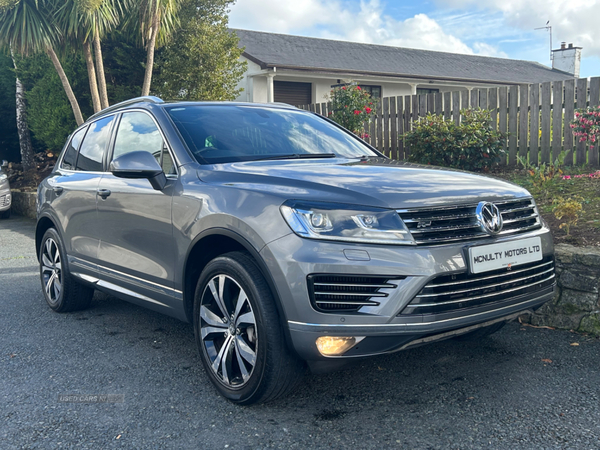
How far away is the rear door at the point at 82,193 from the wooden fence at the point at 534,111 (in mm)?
6103

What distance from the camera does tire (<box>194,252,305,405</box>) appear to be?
9.32ft

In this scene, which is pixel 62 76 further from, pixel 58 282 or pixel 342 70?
pixel 342 70

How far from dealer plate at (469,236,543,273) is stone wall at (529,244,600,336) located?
52.0 inches

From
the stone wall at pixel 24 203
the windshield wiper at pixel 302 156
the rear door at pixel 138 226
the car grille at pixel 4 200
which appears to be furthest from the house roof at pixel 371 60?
the windshield wiper at pixel 302 156

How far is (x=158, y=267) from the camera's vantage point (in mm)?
3686

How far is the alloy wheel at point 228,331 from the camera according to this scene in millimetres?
3027

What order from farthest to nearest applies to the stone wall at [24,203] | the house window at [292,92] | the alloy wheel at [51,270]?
1. the house window at [292,92]
2. the stone wall at [24,203]
3. the alloy wheel at [51,270]

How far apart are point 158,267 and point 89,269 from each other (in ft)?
3.88

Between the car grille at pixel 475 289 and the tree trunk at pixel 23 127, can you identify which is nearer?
the car grille at pixel 475 289

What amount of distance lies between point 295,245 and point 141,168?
Result: 132cm

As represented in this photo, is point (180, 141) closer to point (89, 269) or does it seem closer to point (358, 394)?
point (89, 269)

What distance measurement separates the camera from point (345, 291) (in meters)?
2.65

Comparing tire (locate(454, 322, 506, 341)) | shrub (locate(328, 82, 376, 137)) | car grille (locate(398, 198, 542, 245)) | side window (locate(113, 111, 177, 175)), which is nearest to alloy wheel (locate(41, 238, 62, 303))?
side window (locate(113, 111, 177, 175))

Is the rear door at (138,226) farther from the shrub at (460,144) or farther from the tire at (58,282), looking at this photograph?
the shrub at (460,144)
